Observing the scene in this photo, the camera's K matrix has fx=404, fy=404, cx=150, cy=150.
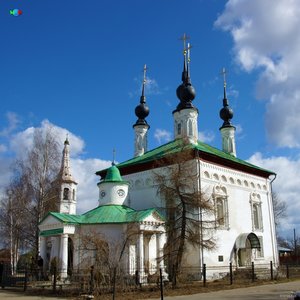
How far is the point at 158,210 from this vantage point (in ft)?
80.3

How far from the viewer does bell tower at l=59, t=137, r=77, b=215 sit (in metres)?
28.7

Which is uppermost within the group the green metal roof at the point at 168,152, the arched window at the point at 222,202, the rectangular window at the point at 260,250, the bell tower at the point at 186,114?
the bell tower at the point at 186,114

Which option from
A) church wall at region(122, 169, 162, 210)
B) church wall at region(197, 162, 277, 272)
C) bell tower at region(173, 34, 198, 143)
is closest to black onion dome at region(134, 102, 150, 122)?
bell tower at region(173, 34, 198, 143)

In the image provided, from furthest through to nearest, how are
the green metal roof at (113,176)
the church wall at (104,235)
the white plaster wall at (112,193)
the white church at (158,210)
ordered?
the green metal roof at (113,176) → the white plaster wall at (112,193) → the white church at (158,210) → the church wall at (104,235)

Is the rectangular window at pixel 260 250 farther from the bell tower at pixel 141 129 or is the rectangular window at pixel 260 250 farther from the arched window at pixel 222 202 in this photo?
the bell tower at pixel 141 129

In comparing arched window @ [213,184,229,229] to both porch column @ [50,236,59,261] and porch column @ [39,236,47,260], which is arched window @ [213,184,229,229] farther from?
porch column @ [39,236,47,260]

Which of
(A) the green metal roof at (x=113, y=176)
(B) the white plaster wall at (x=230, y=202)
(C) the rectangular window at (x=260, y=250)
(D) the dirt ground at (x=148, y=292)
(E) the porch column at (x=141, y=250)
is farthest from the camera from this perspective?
(C) the rectangular window at (x=260, y=250)

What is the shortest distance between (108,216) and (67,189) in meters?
7.68

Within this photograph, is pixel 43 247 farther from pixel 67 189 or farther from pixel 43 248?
Answer: pixel 67 189

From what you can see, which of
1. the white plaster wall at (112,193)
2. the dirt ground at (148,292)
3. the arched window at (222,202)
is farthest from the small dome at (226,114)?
the dirt ground at (148,292)

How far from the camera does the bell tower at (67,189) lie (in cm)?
2866

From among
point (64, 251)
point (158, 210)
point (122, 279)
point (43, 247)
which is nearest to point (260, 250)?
point (158, 210)

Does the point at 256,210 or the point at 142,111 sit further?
the point at 142,111

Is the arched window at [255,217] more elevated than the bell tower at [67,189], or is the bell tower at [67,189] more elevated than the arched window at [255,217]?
the bell tower at [67,189]
